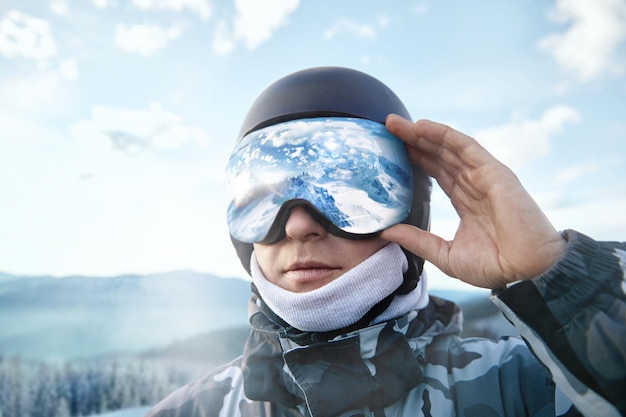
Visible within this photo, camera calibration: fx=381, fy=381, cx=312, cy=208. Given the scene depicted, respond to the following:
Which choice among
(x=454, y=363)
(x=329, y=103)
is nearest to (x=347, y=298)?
(x=454, y=363)

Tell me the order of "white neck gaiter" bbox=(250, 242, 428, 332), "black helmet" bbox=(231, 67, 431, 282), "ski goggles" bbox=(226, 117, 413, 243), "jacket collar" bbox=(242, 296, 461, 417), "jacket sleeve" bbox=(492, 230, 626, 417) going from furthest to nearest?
1. "black helmet" bbox=(231, 67, 431, 282)
2. "ski goggles" bbox=(226, 117, 413, 243)
3. "white neck gaiter" bbox=(250, 242, 428, 332)
4. "jacket collar" bbox=(242, 296, 461, 417)
5. "jacket sleeve" bbox=(492, 230, 626, 417)

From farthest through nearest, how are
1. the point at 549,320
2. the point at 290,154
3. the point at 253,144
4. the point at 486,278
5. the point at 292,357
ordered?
1. the point at 253,144
2. the point at 290,154
3. the point at 292,357
4. the point at 486,278
5. the point at 549,320

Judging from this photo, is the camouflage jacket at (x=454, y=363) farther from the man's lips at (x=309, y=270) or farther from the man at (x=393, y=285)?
the man's lips at (x=309, y=270)

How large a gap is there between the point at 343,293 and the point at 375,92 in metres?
1.11

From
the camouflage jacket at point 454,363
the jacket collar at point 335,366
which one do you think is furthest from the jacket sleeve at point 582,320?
the jacket collar at point 335,366

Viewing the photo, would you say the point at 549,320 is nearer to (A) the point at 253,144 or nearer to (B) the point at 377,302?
(B) the point at 377,302

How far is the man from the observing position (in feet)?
3.02

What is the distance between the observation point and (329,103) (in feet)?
5.93

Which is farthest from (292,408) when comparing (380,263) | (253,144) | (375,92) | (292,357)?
(375,92)

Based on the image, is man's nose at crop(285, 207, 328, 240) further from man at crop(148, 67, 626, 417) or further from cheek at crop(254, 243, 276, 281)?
cheek at crop(254, 243, 276, 281)

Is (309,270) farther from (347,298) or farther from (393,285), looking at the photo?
(393,285)

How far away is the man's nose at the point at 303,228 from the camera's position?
1.43 meters

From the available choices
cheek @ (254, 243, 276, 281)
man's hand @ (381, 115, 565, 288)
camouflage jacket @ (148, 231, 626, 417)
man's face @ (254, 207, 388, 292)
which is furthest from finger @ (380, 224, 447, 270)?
cheek @ (254, 243, 276, 281)

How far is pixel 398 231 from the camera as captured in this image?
1.38m
